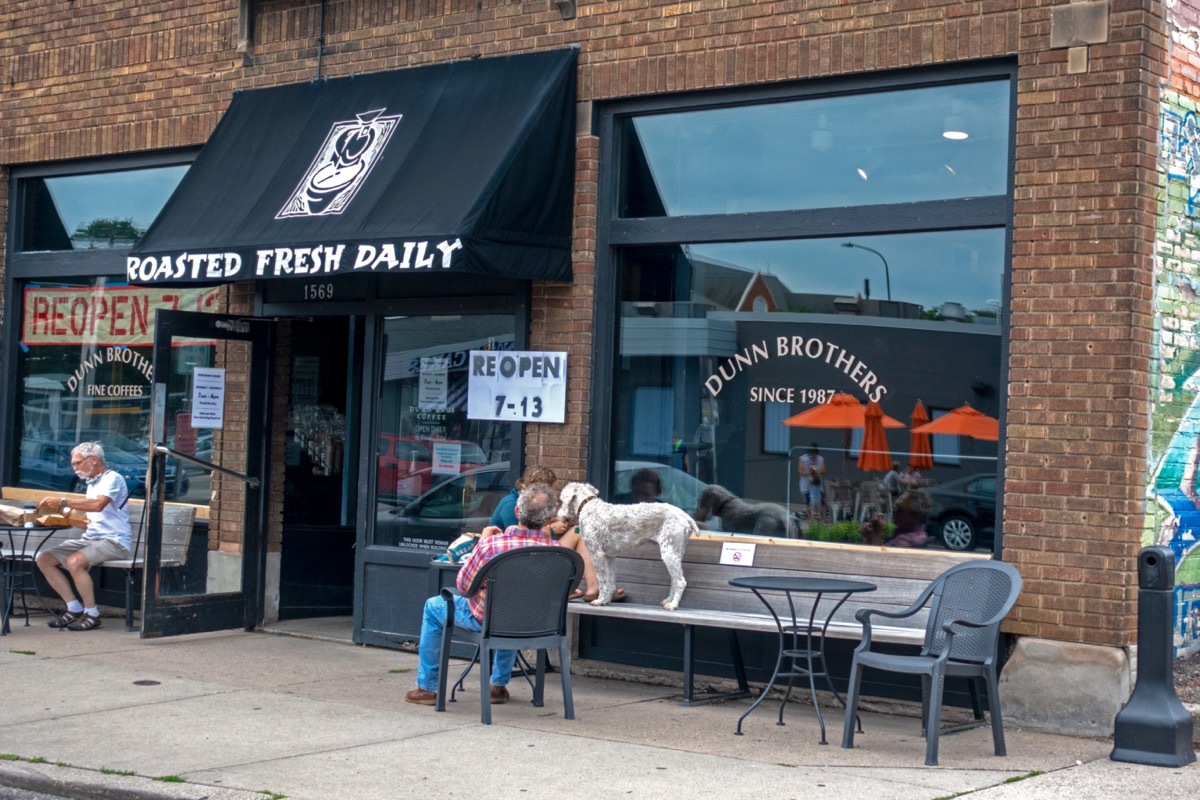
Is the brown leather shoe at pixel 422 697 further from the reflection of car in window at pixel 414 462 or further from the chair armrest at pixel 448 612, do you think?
the reflection of car in window at pixel 414 462

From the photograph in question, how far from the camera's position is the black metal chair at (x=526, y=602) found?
7.75 metres

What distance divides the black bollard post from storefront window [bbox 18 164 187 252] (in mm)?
8204

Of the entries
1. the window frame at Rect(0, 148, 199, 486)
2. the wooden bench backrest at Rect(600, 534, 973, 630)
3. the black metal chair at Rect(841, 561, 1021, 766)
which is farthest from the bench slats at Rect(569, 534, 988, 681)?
the window frame at Rect(0, 148, 199, 486)

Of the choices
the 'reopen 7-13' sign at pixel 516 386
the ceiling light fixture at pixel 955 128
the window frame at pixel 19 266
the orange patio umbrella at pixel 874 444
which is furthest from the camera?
the window frame at pixel 19 266

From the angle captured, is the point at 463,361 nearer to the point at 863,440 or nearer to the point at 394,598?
the point at 394,598

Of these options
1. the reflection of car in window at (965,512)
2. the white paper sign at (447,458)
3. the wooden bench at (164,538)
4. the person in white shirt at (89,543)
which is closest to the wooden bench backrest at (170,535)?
the wooden bench at (164,538)

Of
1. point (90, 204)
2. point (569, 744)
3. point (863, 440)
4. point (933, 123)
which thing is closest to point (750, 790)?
point (569, 744)

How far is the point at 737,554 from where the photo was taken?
9.03 meters

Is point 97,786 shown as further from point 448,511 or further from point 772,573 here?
point 448,511

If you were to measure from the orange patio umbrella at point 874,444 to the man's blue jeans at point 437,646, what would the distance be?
2.38 m

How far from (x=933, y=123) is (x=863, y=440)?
191 centimetres

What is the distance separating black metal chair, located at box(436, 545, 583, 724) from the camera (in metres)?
7.75

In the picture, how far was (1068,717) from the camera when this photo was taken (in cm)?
783

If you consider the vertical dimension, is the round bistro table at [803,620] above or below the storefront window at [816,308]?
below
